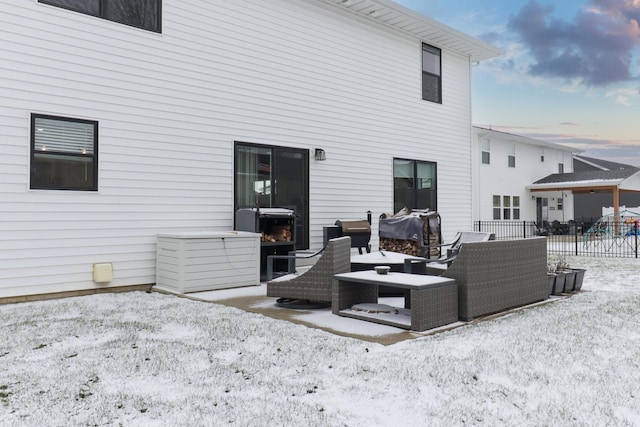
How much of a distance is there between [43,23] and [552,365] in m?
6.46

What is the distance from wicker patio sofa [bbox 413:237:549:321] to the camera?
14.3 feet

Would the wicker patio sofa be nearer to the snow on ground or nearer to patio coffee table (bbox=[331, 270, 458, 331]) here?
patio coffee table (bbox=[331, 270, 458, 331])

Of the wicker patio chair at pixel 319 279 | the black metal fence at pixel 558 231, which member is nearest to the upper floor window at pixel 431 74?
the black metal fence at pixel 558 231

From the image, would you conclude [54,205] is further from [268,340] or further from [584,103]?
[584,103]

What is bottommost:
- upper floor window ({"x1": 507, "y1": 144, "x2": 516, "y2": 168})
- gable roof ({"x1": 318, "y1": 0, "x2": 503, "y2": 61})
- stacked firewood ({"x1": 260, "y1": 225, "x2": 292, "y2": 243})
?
stacked firewood ({"x1": 260, "y1": 225, "x2": 292, "y2": 243})

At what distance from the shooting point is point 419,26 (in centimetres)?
997

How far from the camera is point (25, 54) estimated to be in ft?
18.2

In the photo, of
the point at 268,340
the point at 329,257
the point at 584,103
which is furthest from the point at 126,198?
the point at 584,103

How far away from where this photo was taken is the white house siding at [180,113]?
5.57 m

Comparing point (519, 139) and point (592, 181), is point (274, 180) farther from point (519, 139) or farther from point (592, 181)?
point (592, 181)

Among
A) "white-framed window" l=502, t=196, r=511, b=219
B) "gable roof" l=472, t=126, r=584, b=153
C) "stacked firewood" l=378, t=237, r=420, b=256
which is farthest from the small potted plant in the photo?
"white-framed window" l=502, t=196, r=511, b=219

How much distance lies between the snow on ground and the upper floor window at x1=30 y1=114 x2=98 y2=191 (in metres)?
1.77

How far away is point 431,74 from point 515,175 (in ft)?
34.2

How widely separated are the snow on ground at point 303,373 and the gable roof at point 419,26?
6.66 metres
